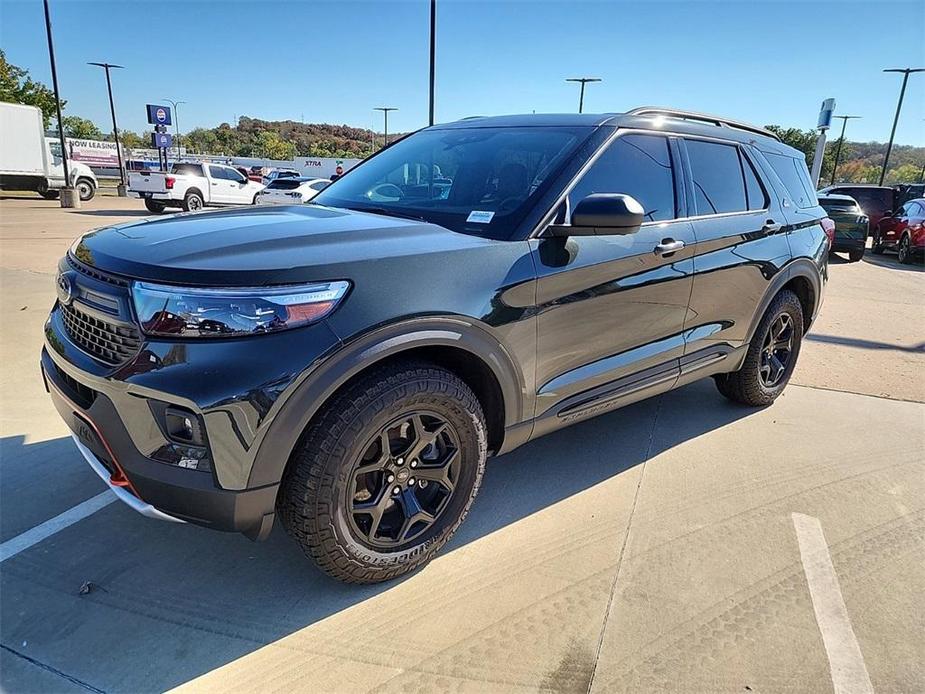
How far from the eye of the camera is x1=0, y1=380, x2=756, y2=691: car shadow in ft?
6.77

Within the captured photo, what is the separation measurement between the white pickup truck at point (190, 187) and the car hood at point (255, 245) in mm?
17303

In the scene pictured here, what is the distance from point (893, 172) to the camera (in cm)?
8650

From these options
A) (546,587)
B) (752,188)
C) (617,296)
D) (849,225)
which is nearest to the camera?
(546,587)

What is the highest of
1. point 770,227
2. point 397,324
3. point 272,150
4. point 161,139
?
point 272,150

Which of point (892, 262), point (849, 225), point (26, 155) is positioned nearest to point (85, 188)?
point (26, 155)

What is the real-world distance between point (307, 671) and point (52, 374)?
1510 millimetres

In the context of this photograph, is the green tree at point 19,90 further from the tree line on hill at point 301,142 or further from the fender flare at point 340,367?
the fender flare at point 340,367

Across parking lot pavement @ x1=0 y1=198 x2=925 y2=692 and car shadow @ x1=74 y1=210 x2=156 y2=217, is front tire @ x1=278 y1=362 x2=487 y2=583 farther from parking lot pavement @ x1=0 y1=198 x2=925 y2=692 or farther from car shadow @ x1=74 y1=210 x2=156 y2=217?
car shadow @ x1=74 y1=210 x2=156 y2=217

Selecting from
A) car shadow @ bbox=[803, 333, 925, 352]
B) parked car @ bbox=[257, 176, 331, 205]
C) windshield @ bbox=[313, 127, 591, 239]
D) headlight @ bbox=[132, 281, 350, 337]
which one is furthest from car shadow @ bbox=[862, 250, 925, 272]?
headlight @ bbox=[132, 281, 350, 337]

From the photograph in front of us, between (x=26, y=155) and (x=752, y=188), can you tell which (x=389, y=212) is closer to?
(x=752, y=188)

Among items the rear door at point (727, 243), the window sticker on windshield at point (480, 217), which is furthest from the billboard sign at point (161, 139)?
the window sticker on windshield at point (480, 217)

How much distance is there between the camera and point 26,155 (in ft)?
70.9

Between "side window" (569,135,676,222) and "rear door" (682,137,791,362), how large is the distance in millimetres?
227

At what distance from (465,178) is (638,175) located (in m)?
0.88
